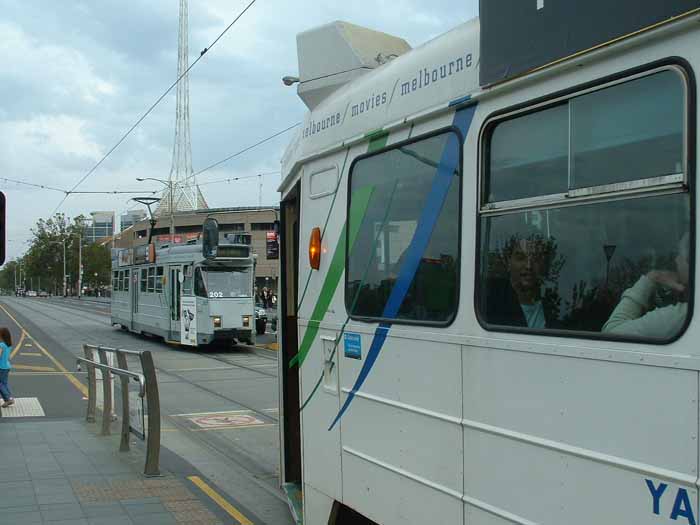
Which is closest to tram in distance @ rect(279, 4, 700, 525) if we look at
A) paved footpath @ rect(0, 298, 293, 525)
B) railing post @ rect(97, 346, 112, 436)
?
paved footpath @ rect(0, 298, 293, 525)

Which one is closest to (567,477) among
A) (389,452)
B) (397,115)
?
(389,452)

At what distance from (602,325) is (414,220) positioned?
1.24 metres

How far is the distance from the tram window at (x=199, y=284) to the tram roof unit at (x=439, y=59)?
1644cm

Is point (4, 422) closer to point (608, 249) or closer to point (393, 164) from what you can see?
point (393, 164)

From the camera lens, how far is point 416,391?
11.4 feet

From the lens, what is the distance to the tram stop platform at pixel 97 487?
6.05 meters

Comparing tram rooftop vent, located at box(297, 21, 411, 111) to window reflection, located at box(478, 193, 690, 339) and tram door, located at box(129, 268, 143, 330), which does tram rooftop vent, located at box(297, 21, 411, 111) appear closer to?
window reflection, located at box(478, 193, 690, 339)

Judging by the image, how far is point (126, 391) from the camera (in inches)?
330

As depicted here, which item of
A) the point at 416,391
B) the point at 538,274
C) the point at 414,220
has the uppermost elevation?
the point at 414,220

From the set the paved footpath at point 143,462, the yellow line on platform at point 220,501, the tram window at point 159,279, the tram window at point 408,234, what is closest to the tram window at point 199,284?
the tram window at point 159,279

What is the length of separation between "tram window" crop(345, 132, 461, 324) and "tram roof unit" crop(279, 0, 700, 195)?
0.20m

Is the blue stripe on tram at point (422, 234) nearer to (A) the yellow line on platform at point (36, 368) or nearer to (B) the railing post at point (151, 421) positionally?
(B) the railing post at point (151, 421)

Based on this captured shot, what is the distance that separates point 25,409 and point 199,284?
9865 mm

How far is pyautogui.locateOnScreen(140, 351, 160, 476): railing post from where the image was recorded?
7.32 meters
